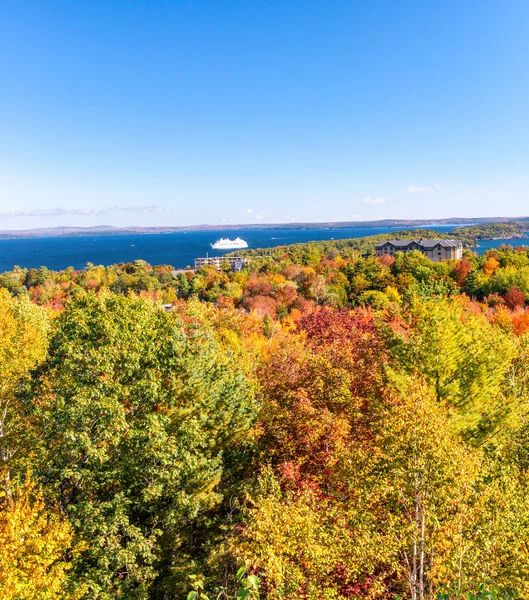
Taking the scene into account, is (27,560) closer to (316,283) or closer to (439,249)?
(316,283)

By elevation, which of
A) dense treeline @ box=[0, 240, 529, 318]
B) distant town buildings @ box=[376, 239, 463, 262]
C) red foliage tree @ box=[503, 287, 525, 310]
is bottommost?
red foliage tree @ box=[503, 287, 525, 310]

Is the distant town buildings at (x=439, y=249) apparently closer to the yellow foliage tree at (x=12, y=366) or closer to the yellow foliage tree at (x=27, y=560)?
the yellow foliage tree at (x=12, y=366)

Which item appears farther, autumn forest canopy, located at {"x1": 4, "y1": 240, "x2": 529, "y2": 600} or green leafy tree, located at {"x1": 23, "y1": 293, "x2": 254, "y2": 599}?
green leafy tree, located at {"x1": 23, "y1": 293, "x2": 254, "y2": 599}

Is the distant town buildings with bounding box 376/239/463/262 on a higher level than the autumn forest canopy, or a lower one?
higher

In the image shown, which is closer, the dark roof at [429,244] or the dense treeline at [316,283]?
the dense treeline at [316,283]

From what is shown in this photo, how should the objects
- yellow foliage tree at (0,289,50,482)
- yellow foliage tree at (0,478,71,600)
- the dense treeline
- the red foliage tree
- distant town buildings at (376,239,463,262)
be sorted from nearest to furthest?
1. yellow foliage tree at (0,478,71,600)
2. yellow foliage tree at (0,289,50,482)
3. the red foliage tree
4. the dense treeline
5. distant town buildings at (376,239,463,262)

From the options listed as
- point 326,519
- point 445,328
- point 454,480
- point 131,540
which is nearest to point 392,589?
point 326,519

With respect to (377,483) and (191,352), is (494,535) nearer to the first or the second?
(377,483)

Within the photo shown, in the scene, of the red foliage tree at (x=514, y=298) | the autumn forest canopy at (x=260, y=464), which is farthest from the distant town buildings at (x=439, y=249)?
the autumn forest canopy at (x=260, y=464)

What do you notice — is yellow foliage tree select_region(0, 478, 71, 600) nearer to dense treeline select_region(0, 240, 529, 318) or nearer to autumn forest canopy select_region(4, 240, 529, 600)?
autumn forest canopy select_region(4, 240, 529, 600)

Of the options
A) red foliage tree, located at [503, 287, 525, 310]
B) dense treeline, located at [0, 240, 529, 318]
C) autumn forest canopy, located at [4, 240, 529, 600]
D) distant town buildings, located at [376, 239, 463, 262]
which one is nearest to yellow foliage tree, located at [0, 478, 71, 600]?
autumn forest canopy, located at [4, 240, 529, 600]

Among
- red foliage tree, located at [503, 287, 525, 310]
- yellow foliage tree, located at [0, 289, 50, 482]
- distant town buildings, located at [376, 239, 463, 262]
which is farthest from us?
distant town buildings, located at [376, 239, 463, 262]
